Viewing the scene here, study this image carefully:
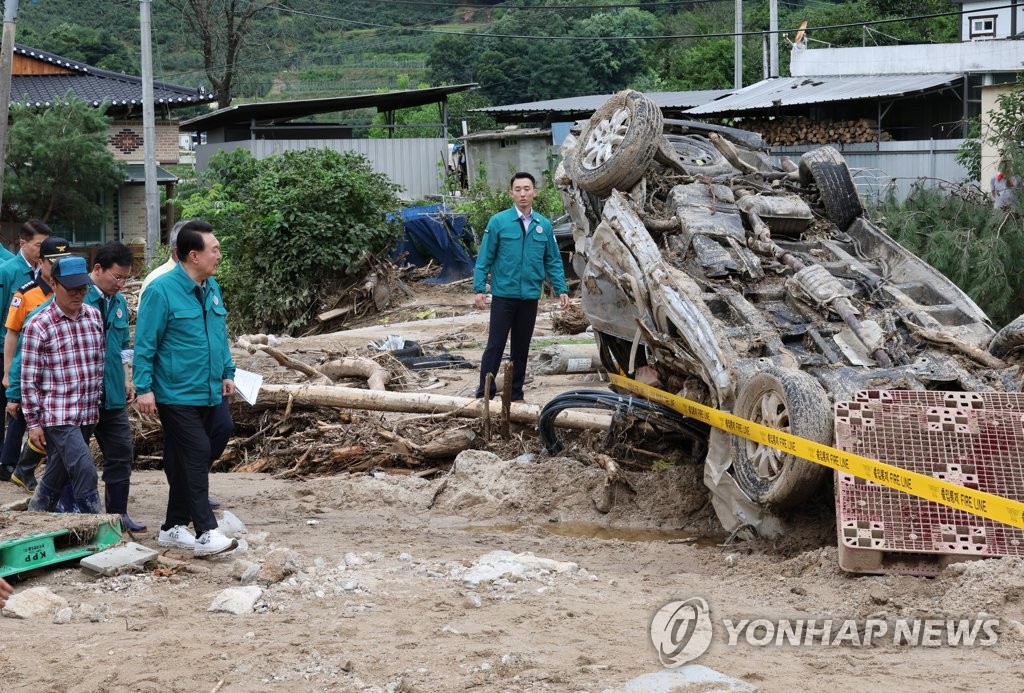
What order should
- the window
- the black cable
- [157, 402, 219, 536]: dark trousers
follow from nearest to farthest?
[157, 402, 219, 536]: dark trousers, the black cable, the window

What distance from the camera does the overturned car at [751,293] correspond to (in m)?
6.50

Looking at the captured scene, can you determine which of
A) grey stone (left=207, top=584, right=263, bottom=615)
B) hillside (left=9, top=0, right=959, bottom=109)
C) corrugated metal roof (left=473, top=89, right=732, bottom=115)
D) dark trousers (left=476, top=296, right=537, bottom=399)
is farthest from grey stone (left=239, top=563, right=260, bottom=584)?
hillside (left=9, top=0, right=959, bottom=109)

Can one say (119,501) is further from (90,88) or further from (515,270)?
(90,88)

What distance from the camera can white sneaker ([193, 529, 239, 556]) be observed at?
6.19 metres

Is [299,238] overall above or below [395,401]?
above

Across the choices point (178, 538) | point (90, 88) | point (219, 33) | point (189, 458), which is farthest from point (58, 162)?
point (189, 458)

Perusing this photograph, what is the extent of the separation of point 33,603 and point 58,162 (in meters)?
23.7

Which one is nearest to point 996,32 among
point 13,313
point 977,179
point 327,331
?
point 977,179

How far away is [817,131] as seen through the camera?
26.9 meters

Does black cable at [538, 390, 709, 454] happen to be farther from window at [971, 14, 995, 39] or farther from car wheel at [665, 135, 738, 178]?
window at [971, 14, 995, 39]

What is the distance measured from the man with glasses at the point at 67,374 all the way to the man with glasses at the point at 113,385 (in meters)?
0.15

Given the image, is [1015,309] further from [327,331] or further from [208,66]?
[208,66]

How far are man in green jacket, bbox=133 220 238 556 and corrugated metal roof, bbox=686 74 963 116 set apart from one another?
20.7 meters

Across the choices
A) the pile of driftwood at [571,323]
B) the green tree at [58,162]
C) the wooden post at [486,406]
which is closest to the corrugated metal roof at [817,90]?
the pile of driftwood at [571,323]
